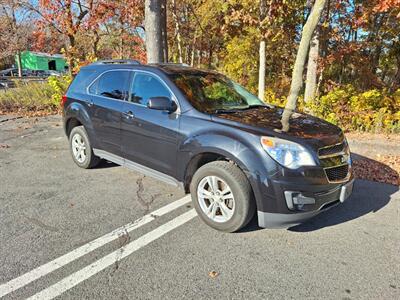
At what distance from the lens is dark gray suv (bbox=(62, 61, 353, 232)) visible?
9.99 ft

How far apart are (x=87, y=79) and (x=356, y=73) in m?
11.3

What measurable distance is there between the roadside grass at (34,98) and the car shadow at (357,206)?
10.5m

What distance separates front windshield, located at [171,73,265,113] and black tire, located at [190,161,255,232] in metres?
0.74

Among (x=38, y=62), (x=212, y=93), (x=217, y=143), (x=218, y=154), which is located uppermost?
(x=38, y=62)

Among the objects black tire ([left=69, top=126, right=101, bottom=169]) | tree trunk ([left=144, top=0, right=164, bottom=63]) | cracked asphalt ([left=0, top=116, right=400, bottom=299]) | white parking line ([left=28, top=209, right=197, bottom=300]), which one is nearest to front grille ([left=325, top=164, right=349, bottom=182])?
cracked asphalt ([left=0, top=116, right=400, bottom=299])

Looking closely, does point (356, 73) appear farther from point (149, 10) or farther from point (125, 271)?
point (125, 271)

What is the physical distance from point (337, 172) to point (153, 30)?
19.9 ft

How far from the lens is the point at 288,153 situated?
3.04m

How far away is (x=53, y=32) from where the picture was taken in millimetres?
14984

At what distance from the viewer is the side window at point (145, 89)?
3.99 metres

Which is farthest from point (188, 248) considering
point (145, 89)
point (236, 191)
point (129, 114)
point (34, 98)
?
point (34, 98)

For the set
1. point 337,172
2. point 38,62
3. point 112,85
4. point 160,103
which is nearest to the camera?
point 337,172

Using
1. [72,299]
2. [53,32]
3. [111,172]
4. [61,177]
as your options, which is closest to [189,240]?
[72,299]

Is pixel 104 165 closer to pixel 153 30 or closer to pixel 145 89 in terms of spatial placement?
pixel 145 89
